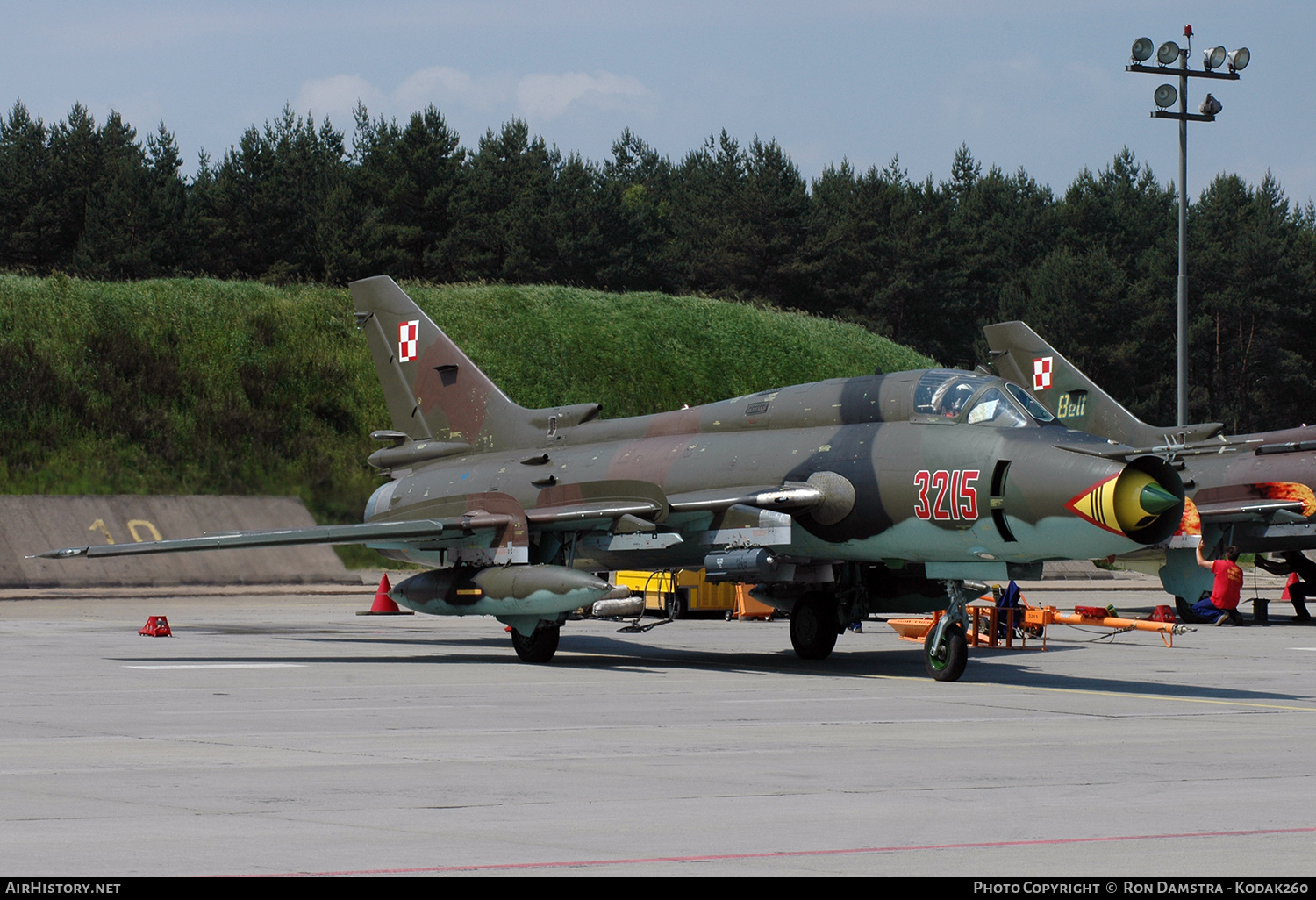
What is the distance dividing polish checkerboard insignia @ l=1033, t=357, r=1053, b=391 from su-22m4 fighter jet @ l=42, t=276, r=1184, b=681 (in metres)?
13.3

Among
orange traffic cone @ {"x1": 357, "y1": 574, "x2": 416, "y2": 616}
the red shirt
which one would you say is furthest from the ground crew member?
orange traffic cone @ {"x1": 357, "y1": 574, "x2": 416, "y2": 616}

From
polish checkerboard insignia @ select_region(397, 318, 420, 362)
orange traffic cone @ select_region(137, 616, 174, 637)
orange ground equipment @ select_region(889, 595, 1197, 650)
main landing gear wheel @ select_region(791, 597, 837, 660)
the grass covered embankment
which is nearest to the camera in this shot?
main landing gear wheel @ select_region(791, 597, 837, 660)

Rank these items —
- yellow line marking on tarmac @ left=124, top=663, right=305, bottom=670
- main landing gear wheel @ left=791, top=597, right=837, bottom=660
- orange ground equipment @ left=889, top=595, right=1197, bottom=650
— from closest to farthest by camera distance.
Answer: yellow line marking on tarmac @ left=124, top=663, right=305, bottom=670, main landing gear wheel @ left=791, top=597, right=837, bottom=660, orange ground equipment @ left=889, top=595, right=1197, bottom=650

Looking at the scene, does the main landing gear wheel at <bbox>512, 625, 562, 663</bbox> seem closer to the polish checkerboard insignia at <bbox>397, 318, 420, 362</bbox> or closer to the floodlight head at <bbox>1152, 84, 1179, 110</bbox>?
the polish checkerboard insignia at <bbox>397, 318, 420, 362</bbox>

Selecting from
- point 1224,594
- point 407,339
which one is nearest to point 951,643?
point 407,339

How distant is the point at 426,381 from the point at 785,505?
8.11 meters

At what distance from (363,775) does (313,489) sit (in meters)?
32.4

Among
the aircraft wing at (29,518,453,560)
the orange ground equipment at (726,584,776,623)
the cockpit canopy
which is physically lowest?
the orange ground equipment at (726,584,776,623)

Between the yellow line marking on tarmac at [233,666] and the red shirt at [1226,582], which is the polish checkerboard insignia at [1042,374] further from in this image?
the yellow line marking on tarmac at [233,666]

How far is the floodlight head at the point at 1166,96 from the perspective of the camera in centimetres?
3497

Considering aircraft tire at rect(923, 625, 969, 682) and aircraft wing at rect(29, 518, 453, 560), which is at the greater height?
aircraft wing at rect(29, 518, 453, 560)

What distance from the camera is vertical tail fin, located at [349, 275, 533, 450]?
72.0ft
